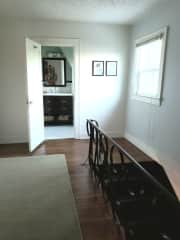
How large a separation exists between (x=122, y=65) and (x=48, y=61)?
8.35 ft

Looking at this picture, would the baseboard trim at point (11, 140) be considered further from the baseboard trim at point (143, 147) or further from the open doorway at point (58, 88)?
the baseboard trim at point (143, 147)

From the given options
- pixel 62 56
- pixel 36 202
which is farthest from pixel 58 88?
pixel 36 202

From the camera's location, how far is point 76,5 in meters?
3.25

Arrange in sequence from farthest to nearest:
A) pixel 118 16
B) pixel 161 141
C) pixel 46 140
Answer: pixel 46 140 → pixel 118 16 → pixel 161 141

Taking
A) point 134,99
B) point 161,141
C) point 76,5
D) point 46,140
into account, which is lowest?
point 46,140

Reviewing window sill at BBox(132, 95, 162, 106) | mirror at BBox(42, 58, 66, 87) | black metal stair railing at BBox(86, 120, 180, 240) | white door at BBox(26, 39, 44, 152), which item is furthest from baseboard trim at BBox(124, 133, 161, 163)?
mirror at BBox(42, 58, 66, 87)

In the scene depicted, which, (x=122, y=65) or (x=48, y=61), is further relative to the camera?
(x=48, y=61)

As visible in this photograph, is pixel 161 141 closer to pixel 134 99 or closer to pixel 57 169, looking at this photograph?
pixel 134 99

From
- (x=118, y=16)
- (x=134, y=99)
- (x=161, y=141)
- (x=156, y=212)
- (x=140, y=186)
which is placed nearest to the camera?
(x=156, y=212)

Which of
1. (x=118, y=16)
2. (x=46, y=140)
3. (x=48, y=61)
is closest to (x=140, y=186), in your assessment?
(x=46, y=140)

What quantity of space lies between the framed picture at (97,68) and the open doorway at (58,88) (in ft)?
4.76

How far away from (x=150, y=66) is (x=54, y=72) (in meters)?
3.37

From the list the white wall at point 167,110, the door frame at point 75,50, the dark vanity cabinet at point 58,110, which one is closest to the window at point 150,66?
the white wall at point 167,110

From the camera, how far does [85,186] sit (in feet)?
8.93
